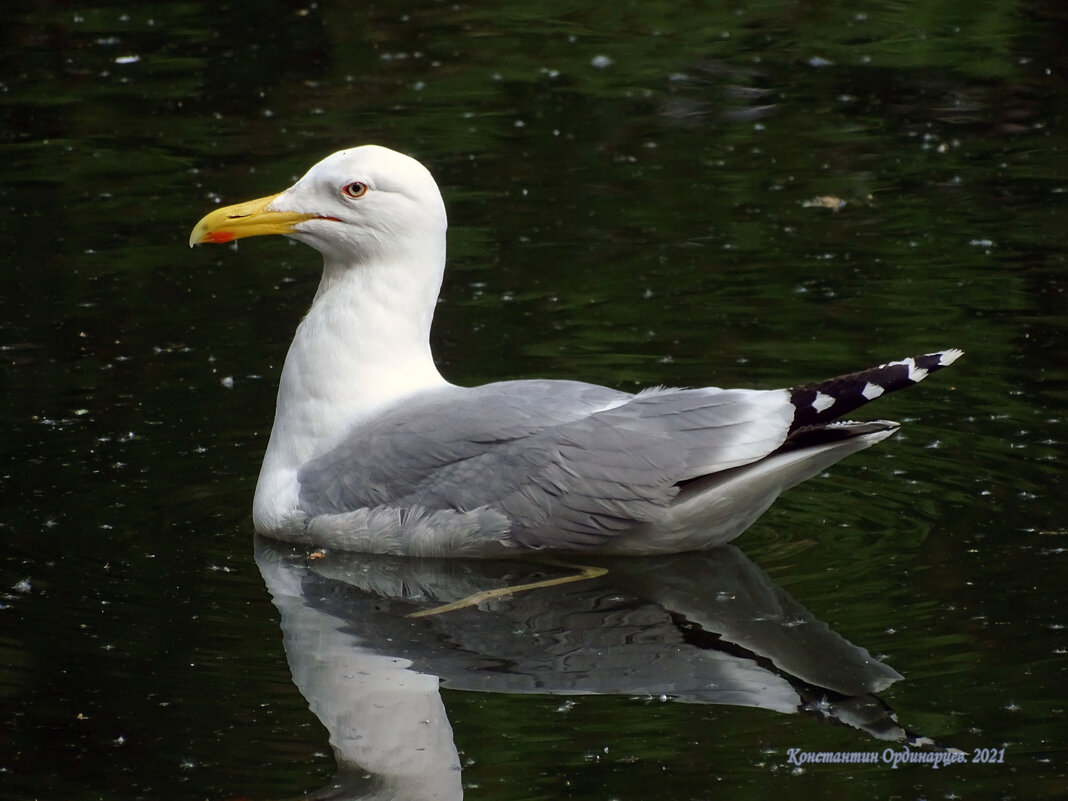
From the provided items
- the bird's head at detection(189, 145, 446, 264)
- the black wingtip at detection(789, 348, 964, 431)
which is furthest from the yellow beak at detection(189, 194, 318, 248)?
the black wingtip at detection(789, 348, 964, 431)

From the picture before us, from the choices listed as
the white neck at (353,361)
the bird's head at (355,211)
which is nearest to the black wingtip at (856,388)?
the white neck at (353,361)

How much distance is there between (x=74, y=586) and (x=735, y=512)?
2203 millimetres

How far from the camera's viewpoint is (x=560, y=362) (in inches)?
311

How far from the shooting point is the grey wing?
230 inches

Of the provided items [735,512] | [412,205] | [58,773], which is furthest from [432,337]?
[58,773]

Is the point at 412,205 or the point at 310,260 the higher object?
the point at 412,205

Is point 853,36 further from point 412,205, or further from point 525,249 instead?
point 412,205

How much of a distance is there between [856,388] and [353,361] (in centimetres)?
188

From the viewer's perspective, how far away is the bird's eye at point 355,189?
648cm

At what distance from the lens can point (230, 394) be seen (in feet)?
25.4

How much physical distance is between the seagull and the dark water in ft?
0.57

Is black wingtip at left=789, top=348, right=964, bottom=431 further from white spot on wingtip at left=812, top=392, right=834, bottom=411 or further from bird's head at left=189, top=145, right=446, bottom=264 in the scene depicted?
bird's head at left=189, top=145, right=446, bottom=264

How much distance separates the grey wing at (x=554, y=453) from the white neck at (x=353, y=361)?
0.58 ft

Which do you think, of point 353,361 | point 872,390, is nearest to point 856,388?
point 872,390
